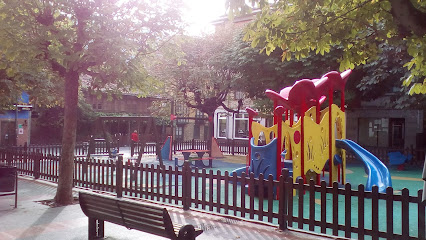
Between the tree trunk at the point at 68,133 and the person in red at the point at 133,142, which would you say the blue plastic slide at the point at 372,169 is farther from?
the person in red at the point at 133,142

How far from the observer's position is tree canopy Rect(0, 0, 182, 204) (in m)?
8.12

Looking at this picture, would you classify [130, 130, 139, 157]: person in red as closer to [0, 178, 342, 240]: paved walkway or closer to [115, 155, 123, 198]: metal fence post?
[115, 155, 123, 198]: metal fence post

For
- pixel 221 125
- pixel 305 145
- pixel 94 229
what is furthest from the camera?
pixel 221 125

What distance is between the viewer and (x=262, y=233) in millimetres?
6938

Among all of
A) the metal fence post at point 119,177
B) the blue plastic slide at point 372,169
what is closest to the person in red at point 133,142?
the metal fence post at point 119,177

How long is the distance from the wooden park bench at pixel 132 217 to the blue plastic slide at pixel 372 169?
738 centimetres

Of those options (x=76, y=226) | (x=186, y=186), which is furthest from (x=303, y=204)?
(x=76, y=226)

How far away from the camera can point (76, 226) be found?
719cm

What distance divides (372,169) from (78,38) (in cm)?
906

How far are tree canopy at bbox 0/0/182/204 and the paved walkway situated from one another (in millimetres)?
1040

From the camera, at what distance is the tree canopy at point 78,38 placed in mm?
8117

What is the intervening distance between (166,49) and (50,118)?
105 feet

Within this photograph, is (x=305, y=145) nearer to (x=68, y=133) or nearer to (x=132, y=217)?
(x=68, y=133)

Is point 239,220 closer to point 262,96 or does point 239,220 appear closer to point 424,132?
point 262,96
